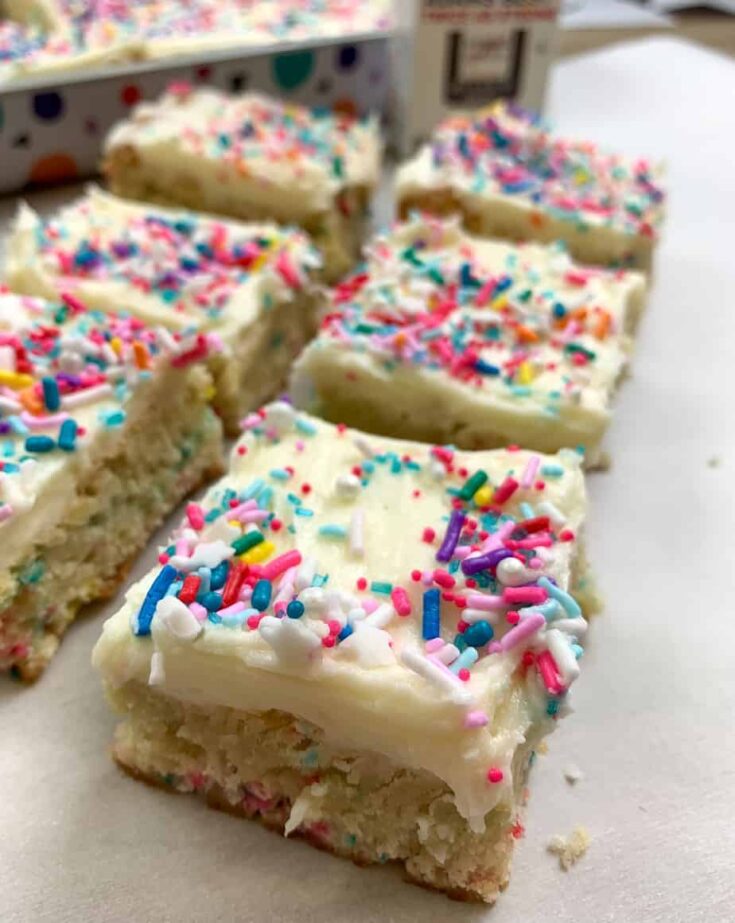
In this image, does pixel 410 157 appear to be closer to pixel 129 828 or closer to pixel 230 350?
pixel 230 350

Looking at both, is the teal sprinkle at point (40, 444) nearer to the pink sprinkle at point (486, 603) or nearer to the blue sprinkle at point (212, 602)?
the blue sprinkle at point (212, 602)

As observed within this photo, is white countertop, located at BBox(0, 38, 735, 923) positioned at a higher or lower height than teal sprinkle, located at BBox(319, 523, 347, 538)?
lower

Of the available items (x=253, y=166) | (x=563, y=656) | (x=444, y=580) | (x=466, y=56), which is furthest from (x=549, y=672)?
(x=466, y=56)

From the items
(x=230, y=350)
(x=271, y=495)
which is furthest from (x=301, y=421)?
(x=230, y=350)

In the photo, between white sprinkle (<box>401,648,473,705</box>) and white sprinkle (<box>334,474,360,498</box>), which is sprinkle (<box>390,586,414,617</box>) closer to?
white sprinkle (<box>401,648,473,705</box>)

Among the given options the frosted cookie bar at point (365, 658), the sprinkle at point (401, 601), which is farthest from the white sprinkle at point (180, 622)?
the sprinkle at point (401, 601)

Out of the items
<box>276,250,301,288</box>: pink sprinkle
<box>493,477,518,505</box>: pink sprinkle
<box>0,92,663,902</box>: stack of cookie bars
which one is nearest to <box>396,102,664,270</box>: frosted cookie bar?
<box>0,92,663,902</box>: stack of cookie bars

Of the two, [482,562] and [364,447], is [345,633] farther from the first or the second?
[364,447]
